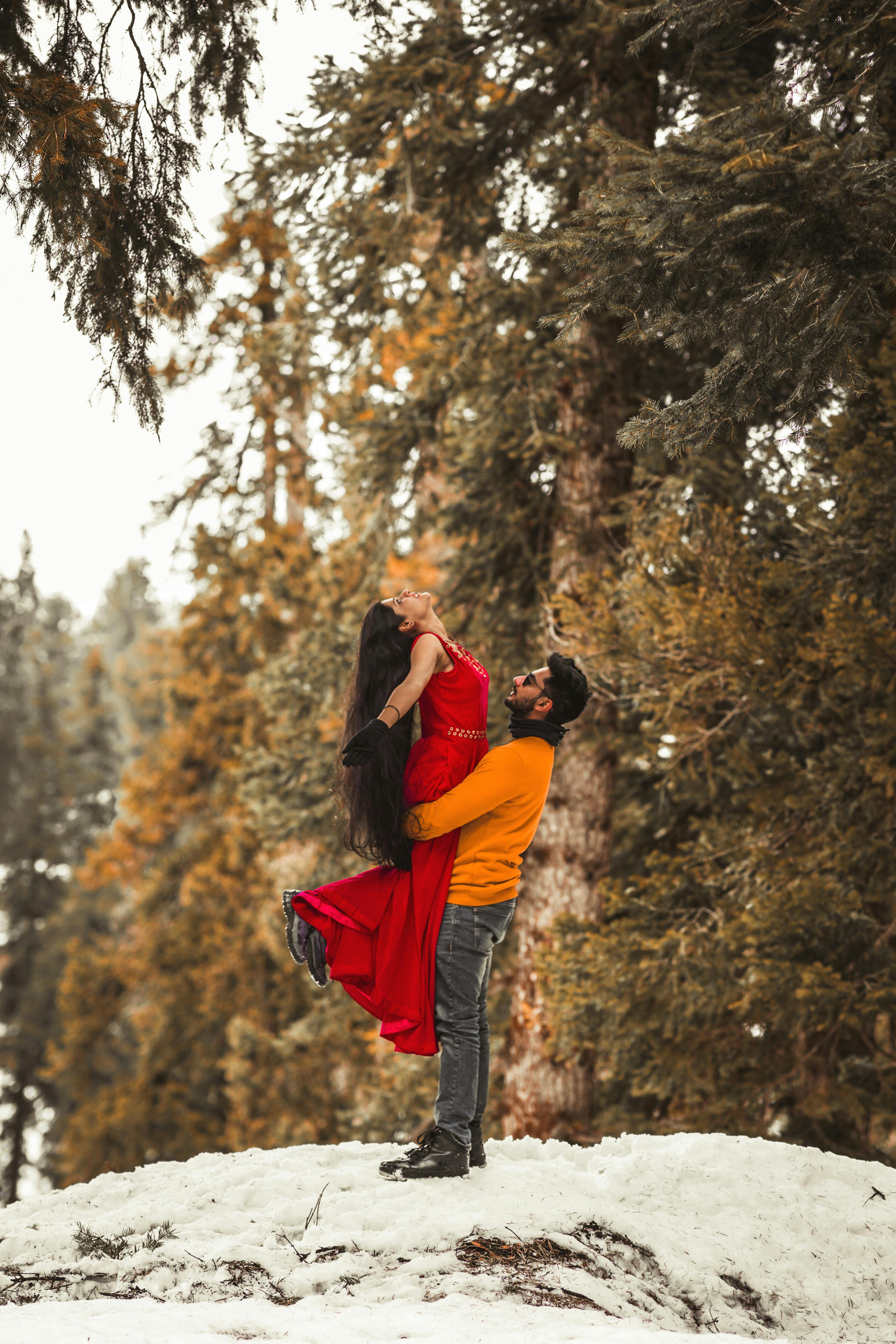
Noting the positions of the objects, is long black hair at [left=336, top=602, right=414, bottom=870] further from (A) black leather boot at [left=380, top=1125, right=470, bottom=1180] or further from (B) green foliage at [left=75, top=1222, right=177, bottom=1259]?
(B) green foliage at [left=75, top=1222, right=177, bottom=1259]

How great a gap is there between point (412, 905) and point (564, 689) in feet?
3.52

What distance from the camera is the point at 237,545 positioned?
51.9 ft

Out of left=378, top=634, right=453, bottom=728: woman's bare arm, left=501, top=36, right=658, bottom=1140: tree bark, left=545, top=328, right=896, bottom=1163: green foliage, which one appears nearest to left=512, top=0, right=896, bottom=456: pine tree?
left=378, top=634, right=453, bottom=728: woman's bare arm

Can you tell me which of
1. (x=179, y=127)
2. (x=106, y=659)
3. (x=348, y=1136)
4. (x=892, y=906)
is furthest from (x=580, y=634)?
(x=106, y=659)

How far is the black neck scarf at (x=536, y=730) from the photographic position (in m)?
4.28

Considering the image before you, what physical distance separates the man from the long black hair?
4.0 inches

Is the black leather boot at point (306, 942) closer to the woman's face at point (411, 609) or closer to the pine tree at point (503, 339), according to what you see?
the woman's face at point (411, 609)

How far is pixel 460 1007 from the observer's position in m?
4.12

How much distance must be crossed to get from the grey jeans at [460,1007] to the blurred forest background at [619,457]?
0.77 meters

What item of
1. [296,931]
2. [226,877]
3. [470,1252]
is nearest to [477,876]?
[296,931]

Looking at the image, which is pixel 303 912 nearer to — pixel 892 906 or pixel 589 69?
pixel 892 906

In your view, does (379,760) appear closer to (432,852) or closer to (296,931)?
(432,852)

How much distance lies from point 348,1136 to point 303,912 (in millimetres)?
10433

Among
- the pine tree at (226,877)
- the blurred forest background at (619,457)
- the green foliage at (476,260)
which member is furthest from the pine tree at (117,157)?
the pine tree at (226,877)
